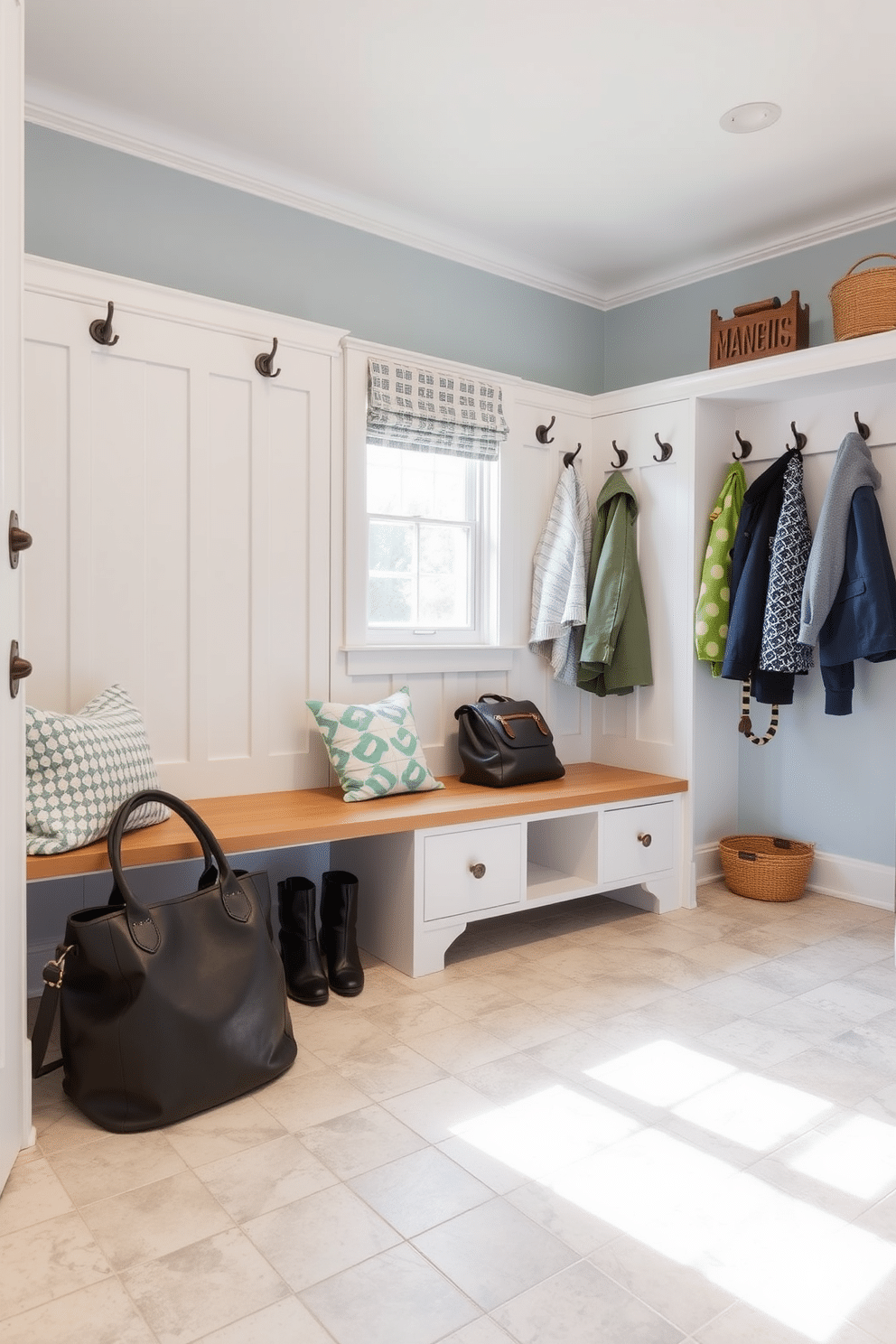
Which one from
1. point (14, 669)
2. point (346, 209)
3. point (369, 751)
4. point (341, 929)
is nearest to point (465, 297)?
point (346, 209)

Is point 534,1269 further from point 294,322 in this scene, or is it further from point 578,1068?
point 294,322

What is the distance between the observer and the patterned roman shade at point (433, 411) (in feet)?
10.6

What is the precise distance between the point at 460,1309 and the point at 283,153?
3160 millimetres

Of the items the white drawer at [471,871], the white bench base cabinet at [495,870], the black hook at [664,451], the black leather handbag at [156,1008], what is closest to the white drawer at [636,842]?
the white bench base cabinet at [495,870]

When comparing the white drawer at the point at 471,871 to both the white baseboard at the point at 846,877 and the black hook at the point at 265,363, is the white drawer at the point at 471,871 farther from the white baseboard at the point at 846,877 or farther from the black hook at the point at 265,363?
the black hook at the point at 265,363

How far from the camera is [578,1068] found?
2232 millimetres

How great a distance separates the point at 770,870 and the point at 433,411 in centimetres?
211

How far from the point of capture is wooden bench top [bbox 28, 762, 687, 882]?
230cm

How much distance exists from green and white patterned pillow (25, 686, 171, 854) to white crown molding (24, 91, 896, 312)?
177 centimetres

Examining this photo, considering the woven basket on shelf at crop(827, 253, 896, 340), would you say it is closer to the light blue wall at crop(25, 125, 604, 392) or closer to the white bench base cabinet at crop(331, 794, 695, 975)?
the light blue wall at crop(25, 125, 604, 392)

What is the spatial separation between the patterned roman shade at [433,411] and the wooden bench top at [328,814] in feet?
4.02

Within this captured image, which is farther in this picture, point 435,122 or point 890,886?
point 890,886

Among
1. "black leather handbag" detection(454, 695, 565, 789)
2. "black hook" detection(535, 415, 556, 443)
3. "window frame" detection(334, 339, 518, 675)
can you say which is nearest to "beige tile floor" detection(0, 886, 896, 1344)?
"black leather handbag" detection(454, 695, 565, 789)

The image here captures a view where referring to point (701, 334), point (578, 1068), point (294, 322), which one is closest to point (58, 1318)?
point (578, 1068)
